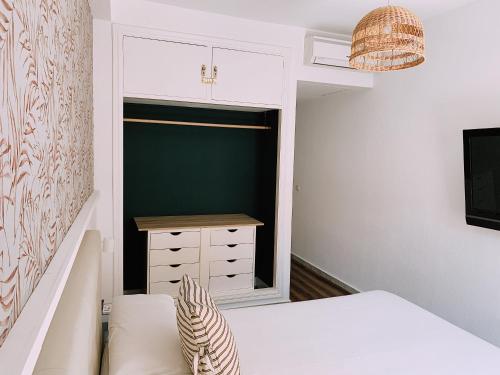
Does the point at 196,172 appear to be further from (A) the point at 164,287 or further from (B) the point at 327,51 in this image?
(B) the point at 327,51

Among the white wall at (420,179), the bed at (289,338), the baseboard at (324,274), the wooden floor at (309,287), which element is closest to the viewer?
the bed at (289,338)

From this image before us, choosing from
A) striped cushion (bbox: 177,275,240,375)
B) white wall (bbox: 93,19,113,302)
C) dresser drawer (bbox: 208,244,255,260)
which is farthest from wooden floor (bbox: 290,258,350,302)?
striped cushion (bbox: 177,275,240,375)

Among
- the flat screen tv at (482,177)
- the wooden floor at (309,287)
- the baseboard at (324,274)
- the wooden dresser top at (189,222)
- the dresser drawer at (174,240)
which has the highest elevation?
the flat screen tv at (482,177)

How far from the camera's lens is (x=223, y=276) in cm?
338

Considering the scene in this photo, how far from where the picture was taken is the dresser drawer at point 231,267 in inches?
132

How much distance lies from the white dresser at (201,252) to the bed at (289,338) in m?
1.15

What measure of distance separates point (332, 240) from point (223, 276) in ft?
5.07

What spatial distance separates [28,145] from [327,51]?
3.21 meters

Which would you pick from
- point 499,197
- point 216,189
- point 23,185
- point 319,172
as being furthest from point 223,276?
point 23,185

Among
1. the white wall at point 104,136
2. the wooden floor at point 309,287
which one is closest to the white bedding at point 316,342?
the white wall at point 104,136

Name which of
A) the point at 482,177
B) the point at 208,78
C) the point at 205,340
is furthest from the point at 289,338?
the point at 208,78

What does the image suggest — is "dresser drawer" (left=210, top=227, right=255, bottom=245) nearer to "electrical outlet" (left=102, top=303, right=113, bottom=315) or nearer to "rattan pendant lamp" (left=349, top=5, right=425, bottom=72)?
"electrical outlet" (left=102, top=303, right=113, bottom=315)

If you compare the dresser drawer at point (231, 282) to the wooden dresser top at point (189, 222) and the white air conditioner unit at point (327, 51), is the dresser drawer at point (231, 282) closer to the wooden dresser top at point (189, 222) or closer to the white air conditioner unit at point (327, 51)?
the wooden dresser top at point (189, 222)

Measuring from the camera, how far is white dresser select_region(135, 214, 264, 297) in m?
3.16
